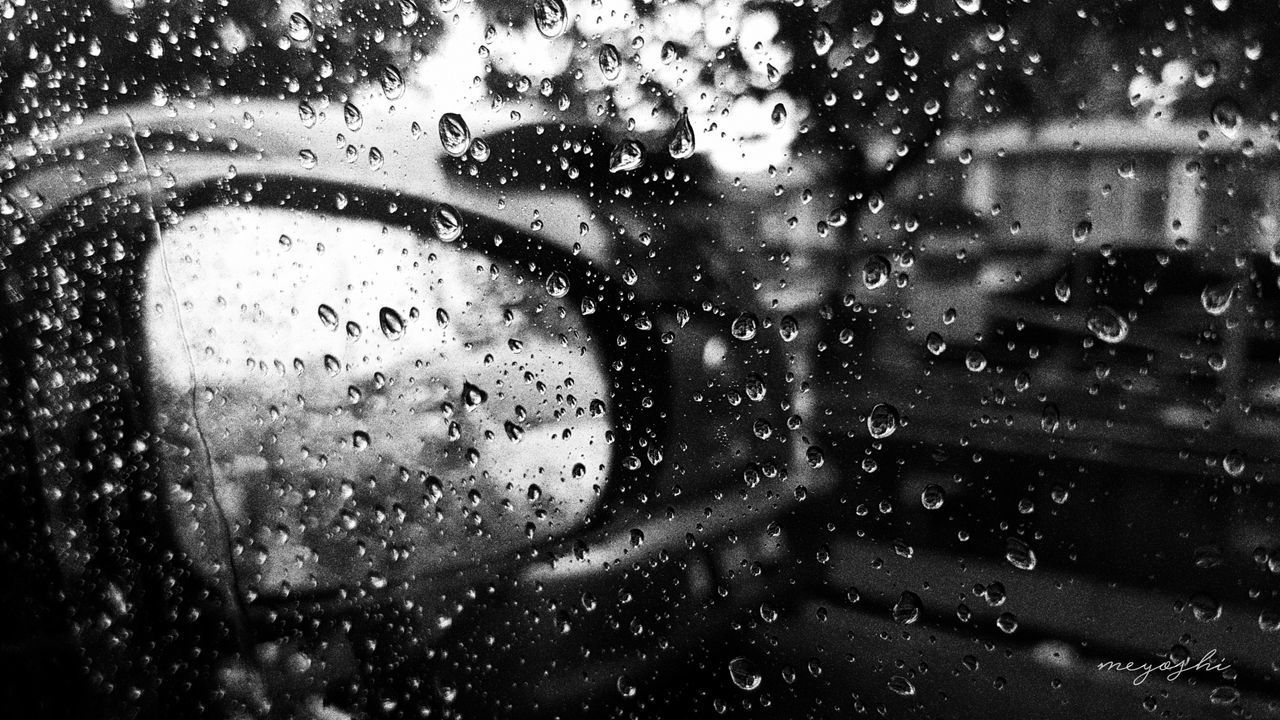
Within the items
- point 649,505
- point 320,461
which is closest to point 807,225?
point 649,505

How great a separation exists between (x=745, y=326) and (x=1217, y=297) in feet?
1.70

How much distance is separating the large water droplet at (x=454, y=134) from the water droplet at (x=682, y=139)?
0.98ft

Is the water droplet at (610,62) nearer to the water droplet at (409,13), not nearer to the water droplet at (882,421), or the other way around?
the water droplet at (409,13)

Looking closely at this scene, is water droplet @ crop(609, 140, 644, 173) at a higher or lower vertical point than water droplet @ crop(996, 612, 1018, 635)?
higher

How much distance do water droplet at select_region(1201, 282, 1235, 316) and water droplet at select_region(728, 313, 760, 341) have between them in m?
0.49

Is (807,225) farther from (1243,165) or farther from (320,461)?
(320,461)

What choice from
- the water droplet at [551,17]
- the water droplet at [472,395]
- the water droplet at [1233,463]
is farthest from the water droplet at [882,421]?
the water droplet at [551,17]

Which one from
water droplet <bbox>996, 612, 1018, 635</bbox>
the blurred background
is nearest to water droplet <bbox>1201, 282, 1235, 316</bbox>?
the blurred background

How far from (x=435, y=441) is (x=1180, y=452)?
980mm

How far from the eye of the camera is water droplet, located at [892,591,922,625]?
3.31 ft

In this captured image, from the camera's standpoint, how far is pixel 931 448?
1.00 metres

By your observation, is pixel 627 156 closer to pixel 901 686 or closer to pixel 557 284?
pixel 557 284

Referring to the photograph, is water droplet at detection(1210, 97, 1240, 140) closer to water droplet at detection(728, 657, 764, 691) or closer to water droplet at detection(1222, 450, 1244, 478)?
water droplet at detection(1222, 450, 1244, 478)

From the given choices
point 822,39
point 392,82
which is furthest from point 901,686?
point 392,82
